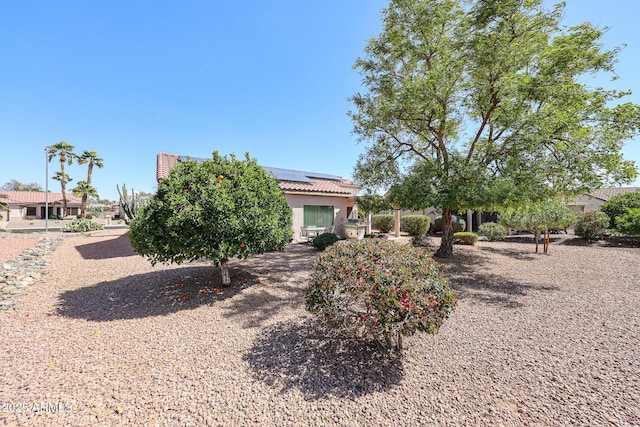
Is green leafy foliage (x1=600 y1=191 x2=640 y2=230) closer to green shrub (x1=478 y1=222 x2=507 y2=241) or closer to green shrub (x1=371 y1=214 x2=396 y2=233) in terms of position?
green shrub (x1=478 y1=222 x2=507 y2=241)

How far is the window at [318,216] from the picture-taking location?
583 inches

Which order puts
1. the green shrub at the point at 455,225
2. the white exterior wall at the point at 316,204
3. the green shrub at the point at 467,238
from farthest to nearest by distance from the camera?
1. the green shrub at the point at 455,225
2. the white exterior wall at the point at 316,204
3. the green shrub at the point at 467,238

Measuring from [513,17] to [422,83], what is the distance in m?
3.49

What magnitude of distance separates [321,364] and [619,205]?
22.2 m

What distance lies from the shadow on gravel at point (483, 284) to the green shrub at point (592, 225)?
25.6 feet

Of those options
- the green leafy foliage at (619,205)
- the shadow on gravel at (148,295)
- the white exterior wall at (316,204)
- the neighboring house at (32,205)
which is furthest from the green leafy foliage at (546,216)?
the neighboring house at (32,205)

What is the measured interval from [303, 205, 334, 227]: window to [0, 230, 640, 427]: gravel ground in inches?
340

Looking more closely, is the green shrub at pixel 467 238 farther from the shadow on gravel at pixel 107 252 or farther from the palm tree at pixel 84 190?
the palm tree at pixel 84 190

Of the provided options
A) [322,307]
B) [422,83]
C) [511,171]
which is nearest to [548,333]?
[322,307]

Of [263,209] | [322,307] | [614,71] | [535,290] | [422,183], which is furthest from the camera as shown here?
[422,183]

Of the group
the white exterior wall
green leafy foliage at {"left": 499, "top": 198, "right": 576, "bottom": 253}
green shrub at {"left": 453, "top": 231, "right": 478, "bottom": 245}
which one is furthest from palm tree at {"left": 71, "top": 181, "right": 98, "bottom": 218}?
green leafy foliage at {"left": 499, "top": 198, "right": 576, "bottom": 253}

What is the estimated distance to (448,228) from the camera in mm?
10539

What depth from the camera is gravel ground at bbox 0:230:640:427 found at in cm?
257

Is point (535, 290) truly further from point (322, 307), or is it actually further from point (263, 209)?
point (263, 209)
